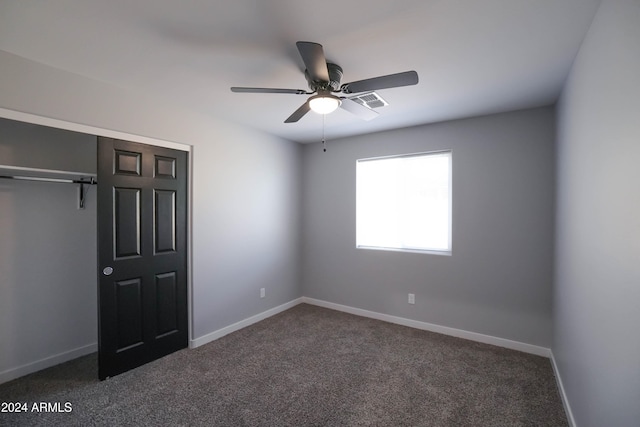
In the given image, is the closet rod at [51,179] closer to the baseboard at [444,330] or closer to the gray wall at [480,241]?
the gray wall at [480,241]

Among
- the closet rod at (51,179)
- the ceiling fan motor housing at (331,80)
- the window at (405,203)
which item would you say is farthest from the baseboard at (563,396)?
the closet rod at (51,179)

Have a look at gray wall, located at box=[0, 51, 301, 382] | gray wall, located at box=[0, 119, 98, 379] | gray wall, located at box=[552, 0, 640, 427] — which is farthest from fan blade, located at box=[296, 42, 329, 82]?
gray wall, located at box=[0, 119, 98, 379]

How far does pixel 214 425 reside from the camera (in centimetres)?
196

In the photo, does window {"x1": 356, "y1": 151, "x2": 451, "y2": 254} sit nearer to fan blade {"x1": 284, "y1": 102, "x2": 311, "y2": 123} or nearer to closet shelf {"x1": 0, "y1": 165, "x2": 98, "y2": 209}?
fan blade {"x1": 284, "y1": 102, "x2": 311, "y2": 123}

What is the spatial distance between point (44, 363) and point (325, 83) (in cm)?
351

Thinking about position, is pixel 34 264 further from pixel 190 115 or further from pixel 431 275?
pixel 431 275

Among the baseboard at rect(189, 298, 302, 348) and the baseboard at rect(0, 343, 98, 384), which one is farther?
the baseboard at rect(189, 298, 302, 348)

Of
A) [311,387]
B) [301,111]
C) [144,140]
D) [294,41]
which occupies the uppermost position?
[294,41]

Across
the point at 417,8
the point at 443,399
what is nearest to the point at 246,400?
the point at 443,399

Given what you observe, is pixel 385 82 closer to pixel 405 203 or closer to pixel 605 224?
pixel 605 224

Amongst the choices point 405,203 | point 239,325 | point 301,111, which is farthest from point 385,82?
point 239,325

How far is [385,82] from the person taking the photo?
5.90ft

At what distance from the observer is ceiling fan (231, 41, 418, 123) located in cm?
160

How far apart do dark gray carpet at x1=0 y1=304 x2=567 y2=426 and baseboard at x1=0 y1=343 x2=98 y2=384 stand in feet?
0.24
